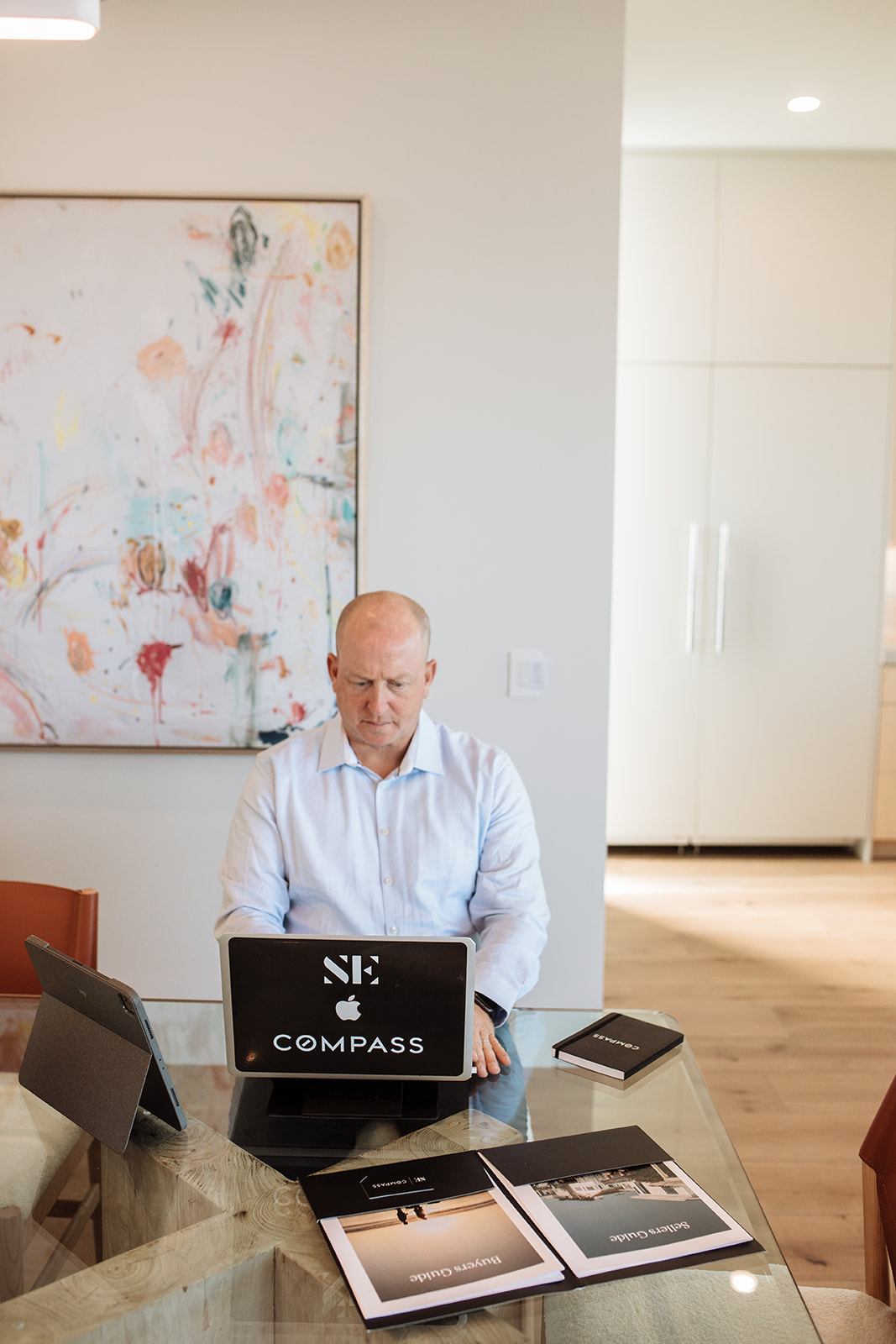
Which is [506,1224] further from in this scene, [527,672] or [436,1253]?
[527,672]

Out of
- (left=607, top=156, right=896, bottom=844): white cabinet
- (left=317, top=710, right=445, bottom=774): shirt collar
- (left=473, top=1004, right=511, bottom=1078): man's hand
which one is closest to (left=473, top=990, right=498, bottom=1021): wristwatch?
(left=473, top=1004, right=511, bottom=1078): man's hand

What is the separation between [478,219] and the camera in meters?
2.69

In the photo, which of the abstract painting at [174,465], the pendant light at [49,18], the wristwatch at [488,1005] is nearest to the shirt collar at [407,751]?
the wristwatch at [488,1005]

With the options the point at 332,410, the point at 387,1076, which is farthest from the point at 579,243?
the point at 387,1076

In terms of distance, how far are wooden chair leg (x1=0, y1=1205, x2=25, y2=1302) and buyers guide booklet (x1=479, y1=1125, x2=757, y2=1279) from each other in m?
0.51

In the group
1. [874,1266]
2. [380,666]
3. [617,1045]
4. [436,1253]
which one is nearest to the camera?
[436,1253]

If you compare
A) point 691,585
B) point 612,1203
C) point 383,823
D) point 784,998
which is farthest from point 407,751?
point 691,585

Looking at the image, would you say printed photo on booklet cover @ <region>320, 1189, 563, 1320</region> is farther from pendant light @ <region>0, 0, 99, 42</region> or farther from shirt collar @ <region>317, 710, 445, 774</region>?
pendant light @ <region>0, 0, 99, 42</region>

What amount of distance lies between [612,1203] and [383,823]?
94 centimetres

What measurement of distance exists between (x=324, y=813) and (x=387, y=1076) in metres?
0.71

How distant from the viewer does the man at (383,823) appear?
1.94m

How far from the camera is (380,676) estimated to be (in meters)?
1.92

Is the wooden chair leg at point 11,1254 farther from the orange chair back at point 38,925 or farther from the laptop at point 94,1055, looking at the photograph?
the orange chair back at point 38,925

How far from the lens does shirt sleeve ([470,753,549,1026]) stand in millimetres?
1854
